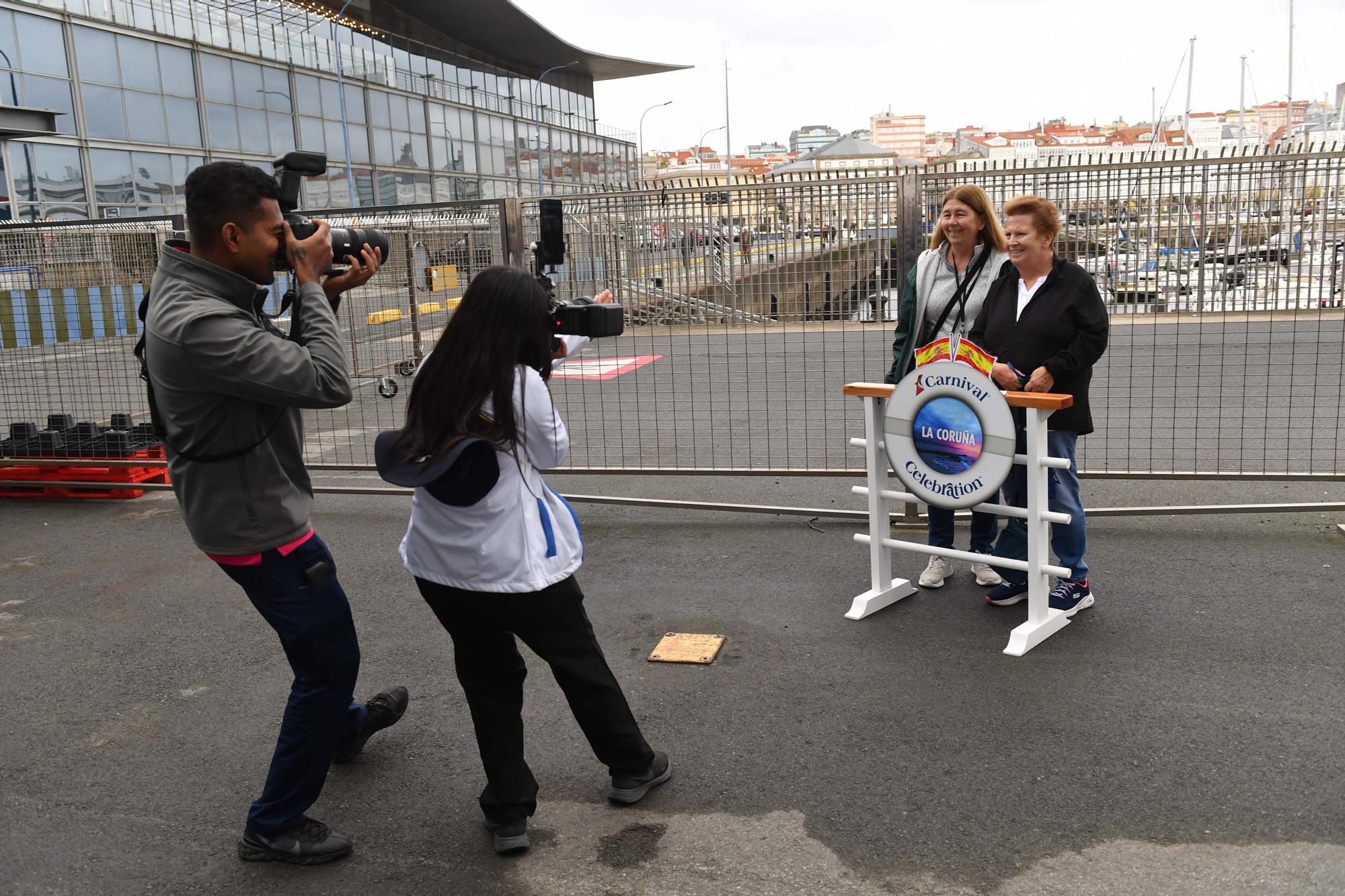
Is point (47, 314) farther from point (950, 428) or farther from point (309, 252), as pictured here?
point (950, 428)

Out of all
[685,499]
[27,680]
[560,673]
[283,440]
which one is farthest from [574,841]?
[685,499]

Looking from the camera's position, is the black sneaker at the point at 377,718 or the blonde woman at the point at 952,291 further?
the blonde woman at the point at 952,291

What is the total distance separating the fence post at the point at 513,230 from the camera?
267 inches

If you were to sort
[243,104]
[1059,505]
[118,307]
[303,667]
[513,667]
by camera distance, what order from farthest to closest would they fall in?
[243,104] → [118,307] → [1059,505] → [513,667] → [303,667]

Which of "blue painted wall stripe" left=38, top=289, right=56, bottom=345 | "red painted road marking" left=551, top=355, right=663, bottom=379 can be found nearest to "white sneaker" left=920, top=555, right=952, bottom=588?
"red painted road marking" left=551, top=355, right=663, bottom=379

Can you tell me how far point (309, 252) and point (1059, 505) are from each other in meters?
3.39

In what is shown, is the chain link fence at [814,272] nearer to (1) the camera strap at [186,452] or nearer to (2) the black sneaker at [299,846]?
(1) the camera strap at [186,452]

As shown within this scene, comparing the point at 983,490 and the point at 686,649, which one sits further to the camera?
the point at 686,649

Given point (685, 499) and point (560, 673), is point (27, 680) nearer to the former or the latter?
point (560, 673)

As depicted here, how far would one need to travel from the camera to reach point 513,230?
269 inches

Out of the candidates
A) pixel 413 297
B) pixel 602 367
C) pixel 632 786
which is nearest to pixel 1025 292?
pixel 632 786

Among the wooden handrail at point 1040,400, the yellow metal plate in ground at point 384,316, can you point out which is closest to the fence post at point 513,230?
the wooden handrail at point 1040,400

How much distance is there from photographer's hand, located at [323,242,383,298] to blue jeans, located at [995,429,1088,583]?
296cm

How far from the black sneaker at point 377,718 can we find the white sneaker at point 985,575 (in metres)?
2.88
